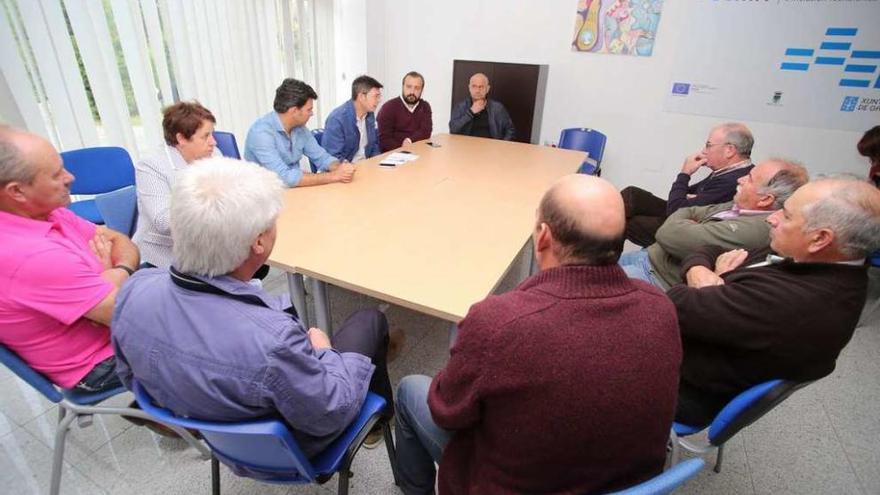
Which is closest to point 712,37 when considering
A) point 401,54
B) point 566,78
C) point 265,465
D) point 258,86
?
point 566,78

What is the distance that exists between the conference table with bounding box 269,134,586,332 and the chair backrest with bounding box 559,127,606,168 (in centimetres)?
133

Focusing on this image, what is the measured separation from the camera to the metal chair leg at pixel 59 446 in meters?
1.27

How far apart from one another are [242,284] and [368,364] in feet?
1.57

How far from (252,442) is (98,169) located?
2.73 meters

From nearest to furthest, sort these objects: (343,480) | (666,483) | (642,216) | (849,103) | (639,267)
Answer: (666,483), (343,480), (639,267), (642,216), (849,103)

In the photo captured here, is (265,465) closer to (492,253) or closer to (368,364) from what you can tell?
(368,364)

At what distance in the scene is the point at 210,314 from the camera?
0.85 meters

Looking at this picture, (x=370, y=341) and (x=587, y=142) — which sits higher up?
(x=587, y=142)

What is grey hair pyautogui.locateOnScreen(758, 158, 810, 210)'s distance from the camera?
1656mm

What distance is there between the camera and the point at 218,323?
2.79 ft

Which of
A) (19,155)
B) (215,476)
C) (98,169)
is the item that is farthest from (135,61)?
(215,476)

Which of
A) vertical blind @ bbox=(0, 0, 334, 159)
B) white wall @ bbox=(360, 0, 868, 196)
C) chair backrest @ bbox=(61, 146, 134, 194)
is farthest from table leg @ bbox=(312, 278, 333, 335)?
white wall @ bbox=(360, 0, 868, 196)


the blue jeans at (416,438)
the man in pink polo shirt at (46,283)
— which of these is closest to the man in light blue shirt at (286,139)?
the man in pink polo shirt at (46,283)

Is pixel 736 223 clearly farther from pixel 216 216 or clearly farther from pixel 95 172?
pixel 95 172
